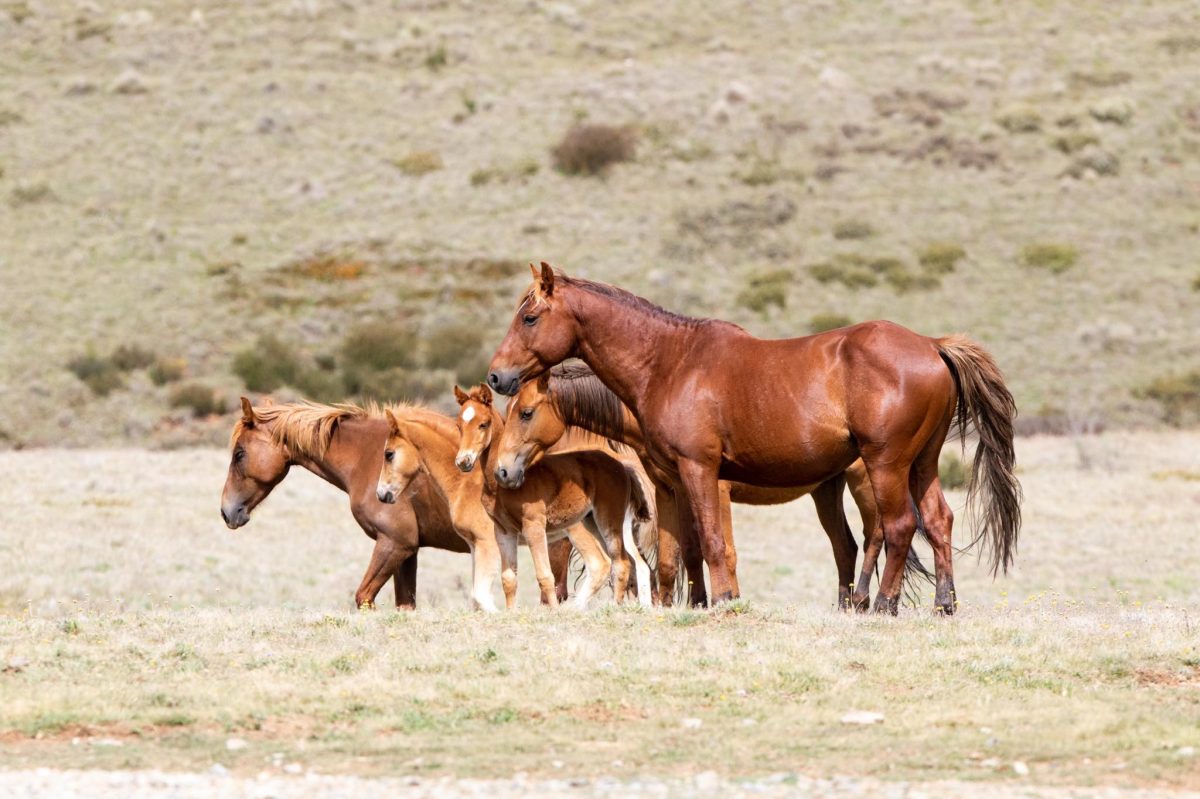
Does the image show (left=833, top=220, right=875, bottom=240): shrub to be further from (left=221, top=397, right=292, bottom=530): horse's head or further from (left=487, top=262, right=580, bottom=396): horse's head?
(left=487, top=262, right=580, bottom=396): horse's head

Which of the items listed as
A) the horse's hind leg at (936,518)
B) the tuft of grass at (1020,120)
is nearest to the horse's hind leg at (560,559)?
the horse's hind leg at (936,518)

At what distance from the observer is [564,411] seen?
466 inches

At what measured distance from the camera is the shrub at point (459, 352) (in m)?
35.4

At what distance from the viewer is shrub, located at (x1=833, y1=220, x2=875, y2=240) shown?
1654 inches

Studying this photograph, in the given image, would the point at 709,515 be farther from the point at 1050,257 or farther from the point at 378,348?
the point at 1050,257

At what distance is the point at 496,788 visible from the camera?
258 inches

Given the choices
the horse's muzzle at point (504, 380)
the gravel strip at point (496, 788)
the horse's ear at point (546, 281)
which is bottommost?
the gravel strip at point (496, 788)

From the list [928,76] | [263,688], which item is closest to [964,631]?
[263,688]

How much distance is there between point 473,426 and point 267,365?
24.4 m

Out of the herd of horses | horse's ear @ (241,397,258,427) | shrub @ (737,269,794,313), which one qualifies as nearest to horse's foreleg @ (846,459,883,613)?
the herd of horses

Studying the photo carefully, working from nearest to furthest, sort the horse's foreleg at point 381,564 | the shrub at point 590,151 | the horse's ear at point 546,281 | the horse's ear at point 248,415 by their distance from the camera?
the horse's ear at point 546,281
the horse's foreleg at point 381,564
the horse's ear at point 248,415
the shrub at point 590,151

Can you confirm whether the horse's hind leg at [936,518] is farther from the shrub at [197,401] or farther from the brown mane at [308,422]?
the shrub at [197,401]

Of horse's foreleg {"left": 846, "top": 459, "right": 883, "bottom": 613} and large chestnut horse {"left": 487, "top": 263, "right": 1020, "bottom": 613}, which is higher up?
large chestnut horse {"left": 487, "top": 263, "right": 1020, "bottom": 613}

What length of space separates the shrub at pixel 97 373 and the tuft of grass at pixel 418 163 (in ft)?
43.7
